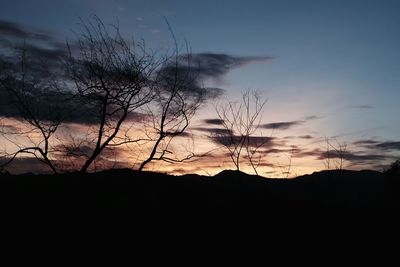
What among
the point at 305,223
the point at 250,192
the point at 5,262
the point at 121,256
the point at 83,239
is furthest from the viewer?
the point at 250,192

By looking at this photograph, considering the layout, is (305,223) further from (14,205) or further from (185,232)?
(14,205)

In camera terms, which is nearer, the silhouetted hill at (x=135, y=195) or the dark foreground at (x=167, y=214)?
the dark foreground at (x=167, y=214)

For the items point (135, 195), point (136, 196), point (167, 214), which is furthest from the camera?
point (135, 195)

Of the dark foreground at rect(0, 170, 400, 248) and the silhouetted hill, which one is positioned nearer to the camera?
the dark foreground at rect(0, 170, 400, 248)

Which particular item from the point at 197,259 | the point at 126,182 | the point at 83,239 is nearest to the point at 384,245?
the point at 197,259

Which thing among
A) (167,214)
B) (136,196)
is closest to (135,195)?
(136,196)

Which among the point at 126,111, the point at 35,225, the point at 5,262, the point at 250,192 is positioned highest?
the point at 126,111

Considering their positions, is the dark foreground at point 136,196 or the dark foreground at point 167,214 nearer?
the dark foreground at point 167,214

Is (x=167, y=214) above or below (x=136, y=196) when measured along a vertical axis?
below

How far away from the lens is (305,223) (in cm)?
1488

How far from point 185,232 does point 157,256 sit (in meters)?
2.20

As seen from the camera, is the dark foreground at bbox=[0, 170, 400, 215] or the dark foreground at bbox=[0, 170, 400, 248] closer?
the dark foreground at bbox=[0, 170, 400, 248]

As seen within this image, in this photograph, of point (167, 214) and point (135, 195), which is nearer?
point (167, 214)

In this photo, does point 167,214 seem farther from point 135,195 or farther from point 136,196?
point 135,195
